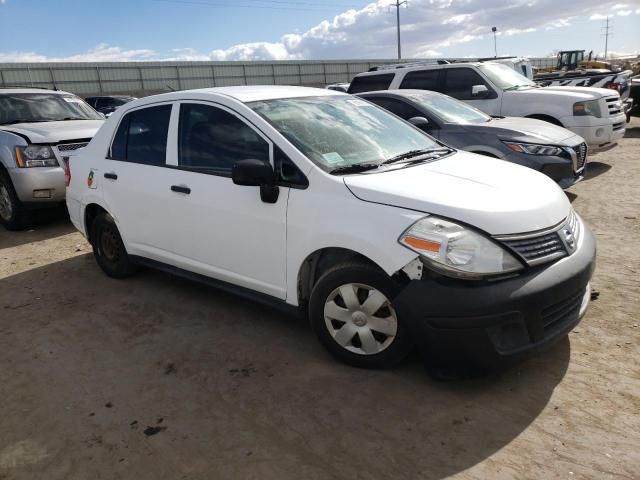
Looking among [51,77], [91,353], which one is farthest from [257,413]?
[51,77]

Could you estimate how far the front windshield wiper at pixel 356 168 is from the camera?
3.30 meters

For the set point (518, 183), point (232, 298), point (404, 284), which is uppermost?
point (518, 183)

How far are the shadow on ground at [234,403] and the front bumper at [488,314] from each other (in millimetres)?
328

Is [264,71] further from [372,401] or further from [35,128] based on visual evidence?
[372,401]

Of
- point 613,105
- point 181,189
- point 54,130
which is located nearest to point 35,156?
point 54,130

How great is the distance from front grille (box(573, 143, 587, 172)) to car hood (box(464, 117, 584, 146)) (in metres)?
0.07

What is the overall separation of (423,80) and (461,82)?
2.25 feet

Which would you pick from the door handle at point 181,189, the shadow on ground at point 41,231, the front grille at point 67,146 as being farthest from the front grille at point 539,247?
the shadow on ground at point 41,231

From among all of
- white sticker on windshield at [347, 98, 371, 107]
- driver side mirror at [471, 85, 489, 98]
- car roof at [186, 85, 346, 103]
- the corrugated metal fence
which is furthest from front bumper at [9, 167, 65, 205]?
the corrugated metal fence

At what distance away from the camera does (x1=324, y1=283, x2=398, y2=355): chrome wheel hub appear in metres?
3.03

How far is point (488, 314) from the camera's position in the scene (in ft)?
8.75

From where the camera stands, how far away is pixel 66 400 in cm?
316

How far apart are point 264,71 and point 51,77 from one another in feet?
47.5

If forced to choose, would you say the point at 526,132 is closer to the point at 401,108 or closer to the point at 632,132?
the point at 401,108
